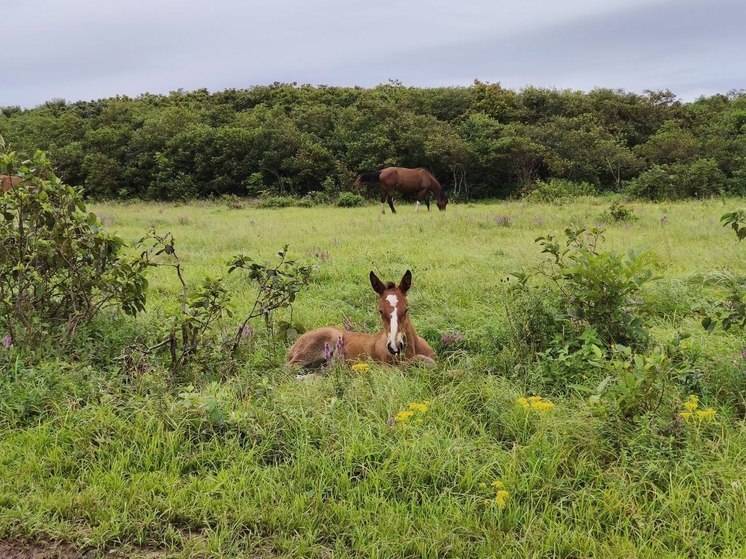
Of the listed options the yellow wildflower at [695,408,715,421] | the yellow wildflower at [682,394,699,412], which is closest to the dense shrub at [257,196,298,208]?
the yellow wildflower at [682,394,699,412]

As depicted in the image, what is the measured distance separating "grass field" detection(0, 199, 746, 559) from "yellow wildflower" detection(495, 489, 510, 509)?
0.5 inches

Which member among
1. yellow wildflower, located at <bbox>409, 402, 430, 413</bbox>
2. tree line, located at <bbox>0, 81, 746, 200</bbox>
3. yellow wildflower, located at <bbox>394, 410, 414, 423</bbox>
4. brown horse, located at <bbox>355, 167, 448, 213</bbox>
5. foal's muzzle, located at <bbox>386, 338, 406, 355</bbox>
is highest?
tree line, located at <bbox>0, 81, 746, 200</bbox>

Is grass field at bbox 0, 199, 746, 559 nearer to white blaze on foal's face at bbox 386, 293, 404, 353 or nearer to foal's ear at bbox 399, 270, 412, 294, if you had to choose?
white blaze on foal's face at bbox 386, 293, 404, 353

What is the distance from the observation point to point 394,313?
5133mm

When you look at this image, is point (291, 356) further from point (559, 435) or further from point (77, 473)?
point (559, 435)

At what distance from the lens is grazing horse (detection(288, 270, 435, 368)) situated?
16.6 ft

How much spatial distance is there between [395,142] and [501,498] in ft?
104

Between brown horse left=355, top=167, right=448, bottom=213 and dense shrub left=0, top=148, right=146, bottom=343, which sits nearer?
dense shrub left=0, top=148, right=146, bottom=343

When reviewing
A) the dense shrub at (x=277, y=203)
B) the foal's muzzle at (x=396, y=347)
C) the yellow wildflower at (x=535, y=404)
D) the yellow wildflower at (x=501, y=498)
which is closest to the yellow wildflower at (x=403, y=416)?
the yellow wildflower at (x=535, y=404)

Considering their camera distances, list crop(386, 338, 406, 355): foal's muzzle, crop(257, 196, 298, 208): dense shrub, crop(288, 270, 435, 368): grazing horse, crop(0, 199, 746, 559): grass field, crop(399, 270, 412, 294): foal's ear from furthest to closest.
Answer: crop(257, 196, 298, 208): dense shrub
crop(399, 270, 412, 294): foal's ear
crop(288, 270, 435, 368): grazing horse
crop(386, 338, 406, 355): foal's muzzle
crop(0, 199, 746, 559): grass field

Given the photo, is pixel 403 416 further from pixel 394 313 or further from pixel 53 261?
pixel 53 261

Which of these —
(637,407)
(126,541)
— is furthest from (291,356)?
(637,407)

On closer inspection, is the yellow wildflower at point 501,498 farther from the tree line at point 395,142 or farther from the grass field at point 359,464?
the tree line at point 395,142

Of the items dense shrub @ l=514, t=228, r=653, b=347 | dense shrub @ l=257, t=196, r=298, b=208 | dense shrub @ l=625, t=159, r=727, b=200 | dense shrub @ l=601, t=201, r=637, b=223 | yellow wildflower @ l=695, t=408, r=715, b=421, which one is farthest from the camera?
dense shrub @ l=257, t=196, r=298, b=208
